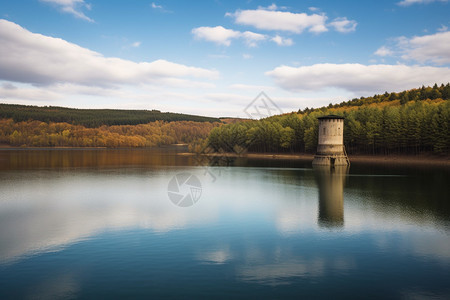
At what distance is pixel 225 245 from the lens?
23.7 metres

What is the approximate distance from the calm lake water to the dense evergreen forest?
57.2m

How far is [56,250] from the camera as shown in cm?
2225

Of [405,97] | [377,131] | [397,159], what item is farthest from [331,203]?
[405,97]

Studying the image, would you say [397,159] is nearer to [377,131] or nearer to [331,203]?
[377,131]

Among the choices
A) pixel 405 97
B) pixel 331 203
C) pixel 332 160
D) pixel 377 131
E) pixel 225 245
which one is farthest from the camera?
pixel 405 97

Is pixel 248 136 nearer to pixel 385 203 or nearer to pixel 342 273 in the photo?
pixel 385 203

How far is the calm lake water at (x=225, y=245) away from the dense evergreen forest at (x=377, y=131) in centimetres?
5721

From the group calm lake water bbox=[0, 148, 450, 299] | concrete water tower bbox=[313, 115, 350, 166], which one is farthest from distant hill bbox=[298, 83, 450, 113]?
calm lake water bbox=[0, 148, 450, 299]

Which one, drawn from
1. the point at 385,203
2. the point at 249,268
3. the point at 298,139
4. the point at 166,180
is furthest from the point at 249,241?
the point at 298,139

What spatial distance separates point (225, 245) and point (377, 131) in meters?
95.2

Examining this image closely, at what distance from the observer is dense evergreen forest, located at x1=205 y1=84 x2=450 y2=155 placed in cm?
9312

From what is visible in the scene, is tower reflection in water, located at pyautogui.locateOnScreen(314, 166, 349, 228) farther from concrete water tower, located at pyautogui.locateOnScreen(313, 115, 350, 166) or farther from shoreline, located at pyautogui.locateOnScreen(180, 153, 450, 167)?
shoreline, located at pyautogui.locateOnScreen(180, 153, 450, 167)

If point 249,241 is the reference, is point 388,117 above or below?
above

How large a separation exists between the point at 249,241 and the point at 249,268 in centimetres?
522
